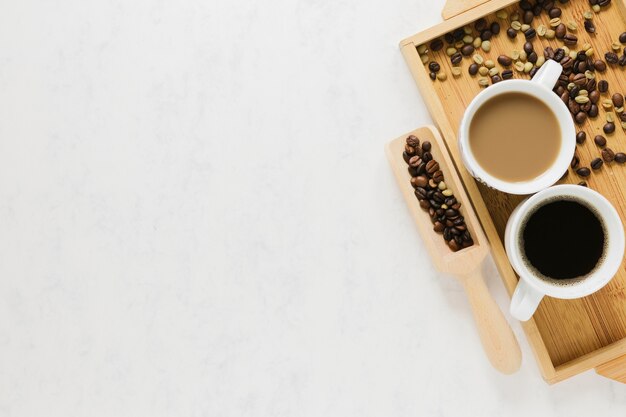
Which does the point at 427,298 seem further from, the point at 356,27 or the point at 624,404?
the point at 356,27

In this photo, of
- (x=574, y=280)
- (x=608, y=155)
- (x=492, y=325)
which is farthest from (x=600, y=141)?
(x=492, y=325)

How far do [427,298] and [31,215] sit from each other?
0.76 metres

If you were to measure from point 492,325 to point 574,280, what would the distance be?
156 mm

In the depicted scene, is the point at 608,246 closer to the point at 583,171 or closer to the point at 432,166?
the point at 583,171

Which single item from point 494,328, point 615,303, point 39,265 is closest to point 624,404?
point 615,303

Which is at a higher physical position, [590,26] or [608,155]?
[590,26]

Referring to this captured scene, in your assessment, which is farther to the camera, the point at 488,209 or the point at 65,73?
the point at 65,73

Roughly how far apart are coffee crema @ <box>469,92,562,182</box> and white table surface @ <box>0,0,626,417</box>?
18cm

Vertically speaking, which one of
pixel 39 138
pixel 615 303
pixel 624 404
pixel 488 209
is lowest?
pixel 624 404

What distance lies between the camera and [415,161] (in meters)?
1.24

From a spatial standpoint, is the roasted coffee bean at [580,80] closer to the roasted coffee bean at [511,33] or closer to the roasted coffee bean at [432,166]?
the roasted coffee bean at [511,33]

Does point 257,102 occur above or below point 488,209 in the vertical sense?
above

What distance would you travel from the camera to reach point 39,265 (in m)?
1.39

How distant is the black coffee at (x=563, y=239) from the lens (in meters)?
1.17
